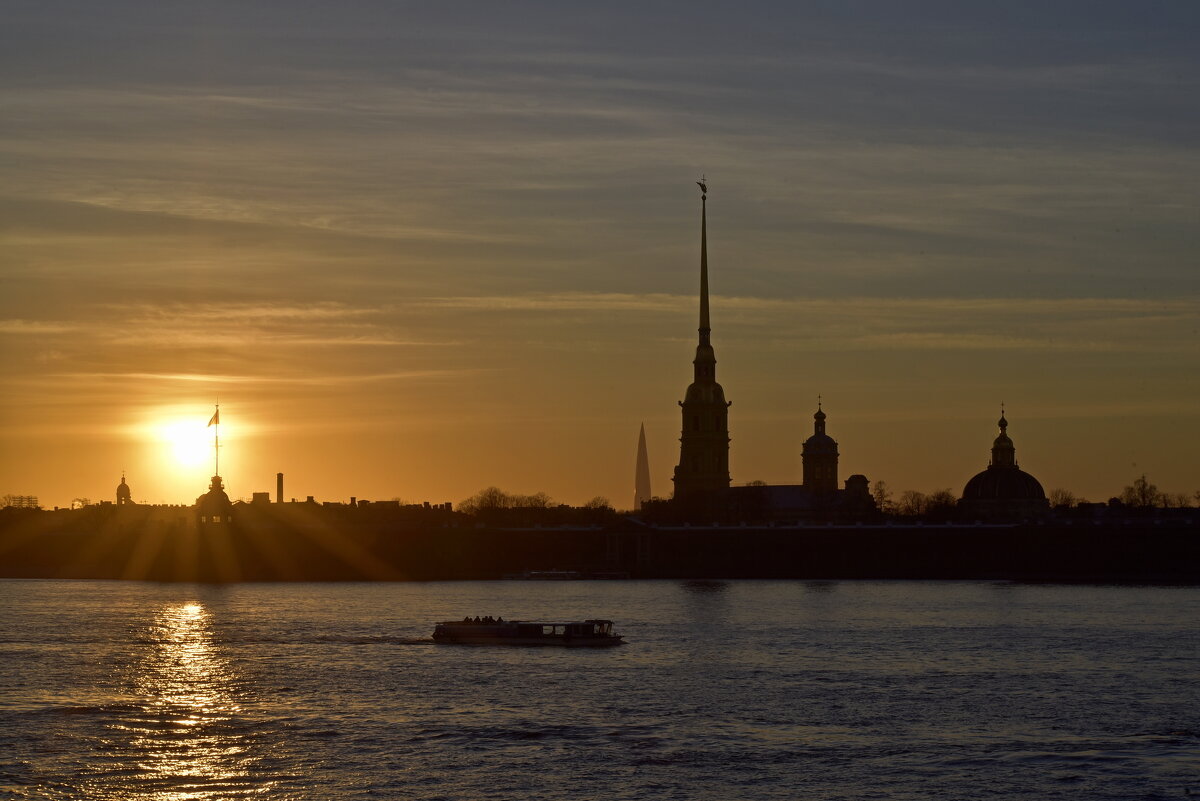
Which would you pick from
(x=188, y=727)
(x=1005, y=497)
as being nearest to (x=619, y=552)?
(x=1005, y=497)

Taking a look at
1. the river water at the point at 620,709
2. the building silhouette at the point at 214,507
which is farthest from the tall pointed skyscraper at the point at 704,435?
the river water at the point at 620,709

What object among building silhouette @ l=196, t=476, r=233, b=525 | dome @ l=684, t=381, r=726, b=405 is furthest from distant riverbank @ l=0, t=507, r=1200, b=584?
dome @ l=684, t=381, r=726, b=405

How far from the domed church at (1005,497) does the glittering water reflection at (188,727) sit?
434 ft

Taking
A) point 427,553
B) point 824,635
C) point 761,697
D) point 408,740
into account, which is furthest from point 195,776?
point 427,553

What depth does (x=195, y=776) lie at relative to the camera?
1566 inches

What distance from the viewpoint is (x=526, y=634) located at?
72.8 metres

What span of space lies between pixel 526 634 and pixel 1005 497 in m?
129

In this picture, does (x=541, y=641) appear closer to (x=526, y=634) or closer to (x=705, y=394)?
(x=526, y=634)

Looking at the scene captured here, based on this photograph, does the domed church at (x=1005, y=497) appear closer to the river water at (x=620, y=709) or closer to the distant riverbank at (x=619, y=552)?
the distant riverbank at (x=619, y=552)

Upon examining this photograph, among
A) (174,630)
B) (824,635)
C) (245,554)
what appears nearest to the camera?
(824,635)

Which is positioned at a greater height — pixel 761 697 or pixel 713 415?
pixel 713 415

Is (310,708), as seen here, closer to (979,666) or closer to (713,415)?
(979,666)

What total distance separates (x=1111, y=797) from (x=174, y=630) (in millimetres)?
50825

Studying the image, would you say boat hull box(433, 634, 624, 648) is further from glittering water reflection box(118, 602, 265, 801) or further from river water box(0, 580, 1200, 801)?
glittering water reflection box(118, 602, 265, 801)
